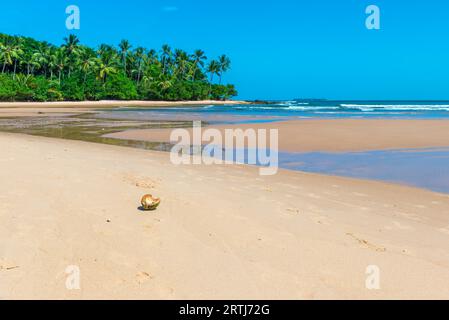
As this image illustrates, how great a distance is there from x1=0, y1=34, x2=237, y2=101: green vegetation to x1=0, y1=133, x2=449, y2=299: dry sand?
65.8 m

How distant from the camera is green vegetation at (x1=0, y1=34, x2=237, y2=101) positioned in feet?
226

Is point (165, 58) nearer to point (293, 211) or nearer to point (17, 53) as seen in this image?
point (17, 53)

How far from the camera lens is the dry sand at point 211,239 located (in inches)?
120

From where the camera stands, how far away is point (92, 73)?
82.5m

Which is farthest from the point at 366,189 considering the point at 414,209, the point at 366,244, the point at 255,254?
the point at 255,254

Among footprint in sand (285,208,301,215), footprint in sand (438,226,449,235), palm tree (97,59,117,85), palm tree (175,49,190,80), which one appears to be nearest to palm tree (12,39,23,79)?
palm tree (97,59,117,85)

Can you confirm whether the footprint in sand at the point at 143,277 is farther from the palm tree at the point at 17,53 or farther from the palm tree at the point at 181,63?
the palm tree at the point at 181,63

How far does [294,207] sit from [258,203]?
495 millimetres

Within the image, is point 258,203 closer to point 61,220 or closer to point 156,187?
point 156,187

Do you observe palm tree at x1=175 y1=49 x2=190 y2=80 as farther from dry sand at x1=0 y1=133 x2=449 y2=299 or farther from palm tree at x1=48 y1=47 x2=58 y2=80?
dry sand at x1=0 y1=133 x2=449 y2=299

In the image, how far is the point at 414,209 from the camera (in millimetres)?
5723

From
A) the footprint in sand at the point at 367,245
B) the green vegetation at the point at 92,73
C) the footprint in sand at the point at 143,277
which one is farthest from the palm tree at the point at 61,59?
the footprint in sand at the point at 143,277

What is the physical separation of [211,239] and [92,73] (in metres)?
85.1

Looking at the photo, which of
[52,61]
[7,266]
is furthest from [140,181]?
[52,61]
